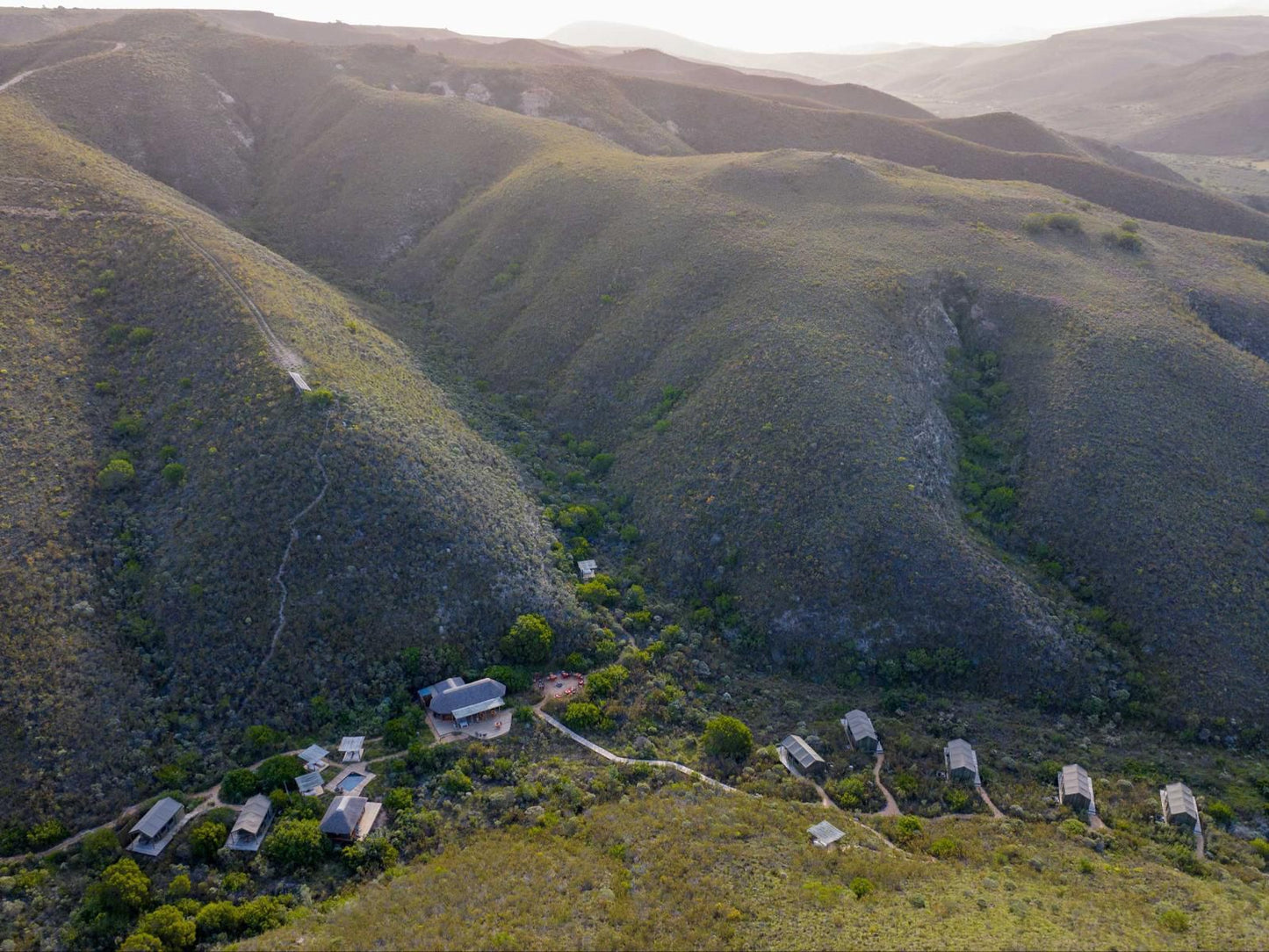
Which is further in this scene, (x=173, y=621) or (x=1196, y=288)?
(x=1196, y=288)

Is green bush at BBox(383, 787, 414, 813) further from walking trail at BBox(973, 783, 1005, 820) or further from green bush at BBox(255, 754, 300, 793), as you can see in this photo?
walking trail at BBox(973, 783, 1005, 820)

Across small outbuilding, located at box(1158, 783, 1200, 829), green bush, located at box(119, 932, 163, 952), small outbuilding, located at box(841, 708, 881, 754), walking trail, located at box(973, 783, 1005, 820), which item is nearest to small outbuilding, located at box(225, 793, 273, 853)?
green bush, located at box(119, 932, 163, 952)

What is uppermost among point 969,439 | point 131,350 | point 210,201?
point 210,201

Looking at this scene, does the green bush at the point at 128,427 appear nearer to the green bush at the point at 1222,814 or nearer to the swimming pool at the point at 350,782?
the swimming pool at the point at 350,782

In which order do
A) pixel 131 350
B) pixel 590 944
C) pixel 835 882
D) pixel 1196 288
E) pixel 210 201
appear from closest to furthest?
pixel 590 944 < pixel 835 882 < pixel 131 350 < pixel 1196 288 < pixel 210 201

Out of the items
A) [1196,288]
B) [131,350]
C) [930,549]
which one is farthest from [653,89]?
[930,549]

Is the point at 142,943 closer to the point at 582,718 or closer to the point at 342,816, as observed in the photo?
the point at 342,816

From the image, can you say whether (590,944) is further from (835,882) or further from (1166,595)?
(1166,595)
